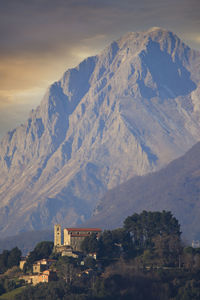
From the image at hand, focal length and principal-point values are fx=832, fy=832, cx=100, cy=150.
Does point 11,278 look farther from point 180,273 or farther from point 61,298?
point 180,273

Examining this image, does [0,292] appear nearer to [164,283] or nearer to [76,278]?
[76,278]

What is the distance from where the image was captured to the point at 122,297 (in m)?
184

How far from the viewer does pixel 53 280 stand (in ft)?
609

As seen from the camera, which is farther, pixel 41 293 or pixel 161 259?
pixel 161 259

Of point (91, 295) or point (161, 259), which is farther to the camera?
point (161, 259)

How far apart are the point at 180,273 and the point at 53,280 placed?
2912 cm

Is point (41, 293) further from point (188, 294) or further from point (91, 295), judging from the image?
point (188, 294)

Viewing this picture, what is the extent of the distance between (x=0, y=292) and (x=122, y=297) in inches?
1107

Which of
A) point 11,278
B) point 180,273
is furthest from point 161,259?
point 11,278

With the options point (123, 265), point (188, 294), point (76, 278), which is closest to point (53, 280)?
point (76, 278)

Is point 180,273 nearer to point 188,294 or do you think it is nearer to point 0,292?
point 188,294

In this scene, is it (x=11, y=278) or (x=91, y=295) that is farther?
(x=11, y=278)

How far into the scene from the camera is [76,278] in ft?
606

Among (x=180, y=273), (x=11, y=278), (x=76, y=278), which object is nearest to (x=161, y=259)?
(x=180, y=273)
